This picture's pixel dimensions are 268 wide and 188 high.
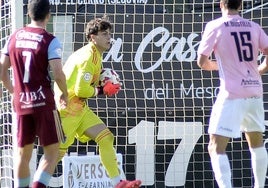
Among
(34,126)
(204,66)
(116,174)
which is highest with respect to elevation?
(204,66)

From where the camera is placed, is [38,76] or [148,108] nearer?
[38,76]

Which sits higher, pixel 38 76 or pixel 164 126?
pixel 38 76

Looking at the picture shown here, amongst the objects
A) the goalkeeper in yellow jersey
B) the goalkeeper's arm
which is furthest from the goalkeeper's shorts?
the goalkeeper's arm

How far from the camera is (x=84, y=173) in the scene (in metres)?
10.4

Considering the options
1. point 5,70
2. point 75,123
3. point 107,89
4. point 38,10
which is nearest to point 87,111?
point 75,123

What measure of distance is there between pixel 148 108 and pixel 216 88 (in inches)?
34.3

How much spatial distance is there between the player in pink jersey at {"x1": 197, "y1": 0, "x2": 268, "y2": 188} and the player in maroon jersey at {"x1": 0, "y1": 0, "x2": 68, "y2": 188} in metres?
1.31

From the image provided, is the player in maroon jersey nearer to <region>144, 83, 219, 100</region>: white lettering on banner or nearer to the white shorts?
the white shorts

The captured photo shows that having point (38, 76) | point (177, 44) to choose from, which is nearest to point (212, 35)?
point (38, 76)

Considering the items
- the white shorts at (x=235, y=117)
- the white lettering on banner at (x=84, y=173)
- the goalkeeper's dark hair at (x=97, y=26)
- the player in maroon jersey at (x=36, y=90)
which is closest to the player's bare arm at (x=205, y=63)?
the white shorts at (x=235, y=117)

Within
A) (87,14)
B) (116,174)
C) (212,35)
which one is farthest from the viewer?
(87,14)

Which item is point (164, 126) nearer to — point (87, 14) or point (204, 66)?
point (87, 14)

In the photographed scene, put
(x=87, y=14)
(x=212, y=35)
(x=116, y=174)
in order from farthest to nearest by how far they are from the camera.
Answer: (x=87, y=14)
(x=116, y=174)
(x=212, y=35)

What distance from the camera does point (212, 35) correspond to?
7715 mm
